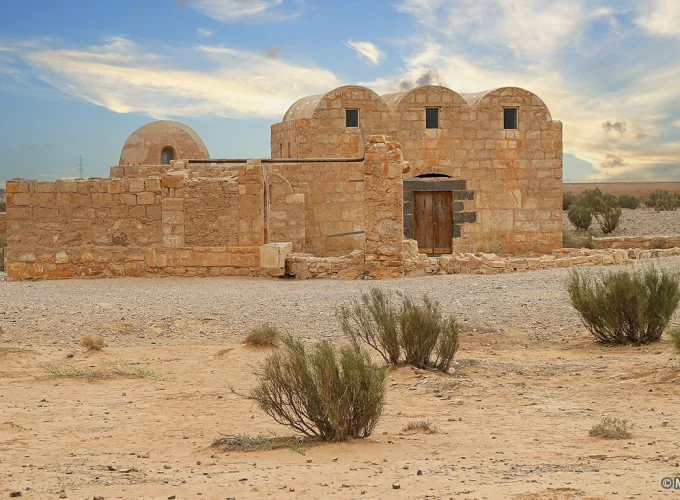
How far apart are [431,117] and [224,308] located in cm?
1184

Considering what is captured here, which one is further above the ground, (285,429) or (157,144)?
(157,144)

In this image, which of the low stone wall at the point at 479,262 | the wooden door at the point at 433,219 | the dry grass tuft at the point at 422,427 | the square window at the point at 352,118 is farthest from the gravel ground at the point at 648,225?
the dry grass tuft at the point at 422,427

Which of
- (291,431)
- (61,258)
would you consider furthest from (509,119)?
(291,431)

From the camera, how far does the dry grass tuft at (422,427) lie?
218 inches

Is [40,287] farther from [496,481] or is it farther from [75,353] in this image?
[496,481]

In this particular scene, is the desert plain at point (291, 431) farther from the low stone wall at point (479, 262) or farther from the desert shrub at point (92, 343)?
the low stone wall at point (479, 262)

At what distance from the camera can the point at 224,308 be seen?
407 inches

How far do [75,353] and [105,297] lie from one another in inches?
116

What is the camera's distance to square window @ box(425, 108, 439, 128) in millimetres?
20703

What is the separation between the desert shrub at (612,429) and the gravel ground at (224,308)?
3.70m

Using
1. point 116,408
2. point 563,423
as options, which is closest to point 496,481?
point 563,423

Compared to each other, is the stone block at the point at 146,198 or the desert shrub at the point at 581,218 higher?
the desert shrub at the point at 581,218

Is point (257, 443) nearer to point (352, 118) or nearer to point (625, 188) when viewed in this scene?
point (352, 118)

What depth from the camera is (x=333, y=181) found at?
65.2ft
